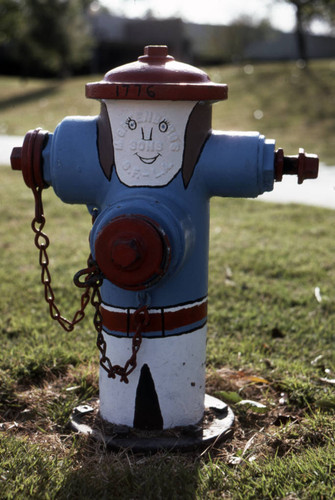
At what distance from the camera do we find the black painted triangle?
2230mm

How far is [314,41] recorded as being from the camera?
125 ft

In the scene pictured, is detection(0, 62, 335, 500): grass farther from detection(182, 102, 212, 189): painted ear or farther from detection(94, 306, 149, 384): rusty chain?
detection(182, 102, 212, 189): painted ear

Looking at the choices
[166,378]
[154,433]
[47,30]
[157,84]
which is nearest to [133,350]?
[166,378]

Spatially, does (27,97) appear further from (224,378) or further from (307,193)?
(224,378)

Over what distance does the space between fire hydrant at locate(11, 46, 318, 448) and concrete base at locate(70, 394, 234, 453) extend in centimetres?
4

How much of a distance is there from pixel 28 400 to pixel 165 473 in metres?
0.78

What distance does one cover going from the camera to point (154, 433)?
2256mm

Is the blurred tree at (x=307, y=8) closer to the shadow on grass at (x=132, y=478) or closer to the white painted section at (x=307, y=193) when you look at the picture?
the white painted section at (x=307, y=193)

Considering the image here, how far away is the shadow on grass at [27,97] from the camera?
17578 millimetres

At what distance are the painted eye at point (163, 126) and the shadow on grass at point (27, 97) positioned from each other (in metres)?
15.5

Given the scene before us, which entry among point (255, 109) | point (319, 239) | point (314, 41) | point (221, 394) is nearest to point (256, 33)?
point (314, 41)

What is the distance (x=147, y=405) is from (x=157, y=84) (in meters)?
1.11

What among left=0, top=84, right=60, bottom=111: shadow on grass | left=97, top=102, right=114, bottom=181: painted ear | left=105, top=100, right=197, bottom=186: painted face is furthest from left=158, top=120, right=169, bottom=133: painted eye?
left=0, top=84, right=60, bottom=111: shadow on grass

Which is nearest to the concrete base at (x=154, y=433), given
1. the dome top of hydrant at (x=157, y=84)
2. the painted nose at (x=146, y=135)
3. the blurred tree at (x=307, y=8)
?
the painted nose at (x=146, y=135)
